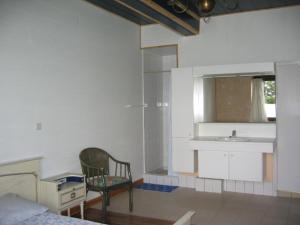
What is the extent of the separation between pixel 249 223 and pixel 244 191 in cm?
127

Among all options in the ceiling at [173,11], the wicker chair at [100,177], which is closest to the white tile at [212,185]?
the wicker chair at [100,177]

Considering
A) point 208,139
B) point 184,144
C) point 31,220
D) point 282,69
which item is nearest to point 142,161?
point 184,144

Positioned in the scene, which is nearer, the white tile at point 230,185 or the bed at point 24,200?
the bed at point 24,200

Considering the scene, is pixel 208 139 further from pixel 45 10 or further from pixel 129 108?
pixel 45 10

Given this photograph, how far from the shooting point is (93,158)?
4.24m

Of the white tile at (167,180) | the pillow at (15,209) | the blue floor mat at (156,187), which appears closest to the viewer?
the pillow at (15,209)

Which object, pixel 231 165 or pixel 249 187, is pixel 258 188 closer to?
pixel 249 187

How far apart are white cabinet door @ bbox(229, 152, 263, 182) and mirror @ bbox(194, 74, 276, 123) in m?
0.65

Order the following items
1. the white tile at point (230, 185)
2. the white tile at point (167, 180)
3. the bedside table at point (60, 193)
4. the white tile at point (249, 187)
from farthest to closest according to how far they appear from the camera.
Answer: the white tile at point (167, 180)
the white tile at point (230, 185)
the white tile at point (249, 187)
the bedside table at point (60, 193)

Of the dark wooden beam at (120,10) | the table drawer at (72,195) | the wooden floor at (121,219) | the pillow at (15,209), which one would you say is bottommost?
the wooden floor at (121,219)

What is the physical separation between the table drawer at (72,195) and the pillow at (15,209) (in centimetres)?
46

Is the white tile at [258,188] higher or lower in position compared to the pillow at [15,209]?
lower

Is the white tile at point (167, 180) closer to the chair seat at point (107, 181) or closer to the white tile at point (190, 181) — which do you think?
the white tile at point (190, 181)

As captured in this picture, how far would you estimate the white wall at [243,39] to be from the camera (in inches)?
182
